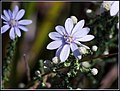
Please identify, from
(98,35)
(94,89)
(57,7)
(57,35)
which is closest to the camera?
(57,35)

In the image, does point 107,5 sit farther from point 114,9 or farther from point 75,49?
point 75,49

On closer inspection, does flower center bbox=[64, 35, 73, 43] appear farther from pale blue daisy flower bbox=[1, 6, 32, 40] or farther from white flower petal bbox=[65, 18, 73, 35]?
pale blue daisy flower bbox=[1, 6, 32, 40]

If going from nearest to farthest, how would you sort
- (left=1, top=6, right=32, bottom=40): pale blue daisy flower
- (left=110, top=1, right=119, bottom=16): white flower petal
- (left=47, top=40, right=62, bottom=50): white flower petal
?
(left=47, top=40, right=62, bottom=50): white flower petal → (left=1, top=6, right=32, bottom=40): pale blue daisy flower → (left=110, top=1, right=119, bottom=16): white flower petal

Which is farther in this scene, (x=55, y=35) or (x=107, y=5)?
(x=107, y=5)

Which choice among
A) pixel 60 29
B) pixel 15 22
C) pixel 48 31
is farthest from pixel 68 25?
pixel 48 31

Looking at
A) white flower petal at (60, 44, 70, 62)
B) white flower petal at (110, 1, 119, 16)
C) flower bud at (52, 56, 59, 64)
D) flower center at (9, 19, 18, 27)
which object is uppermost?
white flower petal at (110, 1, 119, 16)

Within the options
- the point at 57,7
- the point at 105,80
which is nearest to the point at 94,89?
the point at 105,80

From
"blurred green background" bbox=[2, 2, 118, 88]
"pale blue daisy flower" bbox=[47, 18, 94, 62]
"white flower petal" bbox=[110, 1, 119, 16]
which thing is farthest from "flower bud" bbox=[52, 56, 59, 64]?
"white flower petal" bbox=[110, 1, 119, 16]

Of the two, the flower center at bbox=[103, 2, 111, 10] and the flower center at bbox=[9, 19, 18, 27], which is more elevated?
the flower center at bbox=[103, 2, 111, 10]

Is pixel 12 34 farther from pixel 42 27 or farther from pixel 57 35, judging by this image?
pixel 42 27
